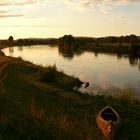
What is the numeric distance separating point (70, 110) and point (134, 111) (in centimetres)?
319

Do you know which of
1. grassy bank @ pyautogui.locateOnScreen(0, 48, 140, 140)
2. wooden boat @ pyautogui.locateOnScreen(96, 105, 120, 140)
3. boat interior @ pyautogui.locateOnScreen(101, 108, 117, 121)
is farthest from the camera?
boat interior @ pyautogui.locateOnScreen(101, 108, 117, 121)

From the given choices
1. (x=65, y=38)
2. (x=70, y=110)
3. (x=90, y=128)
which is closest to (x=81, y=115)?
(x=70, y=110)

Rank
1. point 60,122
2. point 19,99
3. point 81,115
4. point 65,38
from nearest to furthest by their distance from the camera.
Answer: point 60,122, point 81,115, point 19,99, point 65,38

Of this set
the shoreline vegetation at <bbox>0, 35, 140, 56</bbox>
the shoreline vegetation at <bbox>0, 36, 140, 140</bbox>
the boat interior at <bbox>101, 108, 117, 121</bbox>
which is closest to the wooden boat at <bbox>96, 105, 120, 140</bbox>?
the boat interior at <bbox>101, 108, 117, 121</bbox>

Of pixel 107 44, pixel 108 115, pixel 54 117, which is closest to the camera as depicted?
pixel 54 117

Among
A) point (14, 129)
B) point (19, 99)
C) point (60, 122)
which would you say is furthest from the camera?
point (19, 99)

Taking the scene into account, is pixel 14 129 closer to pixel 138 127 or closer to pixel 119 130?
pixel 119 130

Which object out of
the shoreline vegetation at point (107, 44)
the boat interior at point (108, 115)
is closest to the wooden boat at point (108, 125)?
the boat interior at point (108, 115)

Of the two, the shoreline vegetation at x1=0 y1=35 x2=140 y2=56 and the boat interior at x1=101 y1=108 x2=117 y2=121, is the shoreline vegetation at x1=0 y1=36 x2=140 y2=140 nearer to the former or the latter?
the boat interior at x1=101 y1=108 x2=117 y2=121

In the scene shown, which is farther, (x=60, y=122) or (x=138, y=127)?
(x=138, y=127)

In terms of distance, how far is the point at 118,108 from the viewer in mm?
16094

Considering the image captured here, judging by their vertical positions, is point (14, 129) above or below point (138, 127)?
above

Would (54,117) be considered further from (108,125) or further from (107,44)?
(107,44)

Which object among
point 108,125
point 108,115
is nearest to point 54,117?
point 108,115
